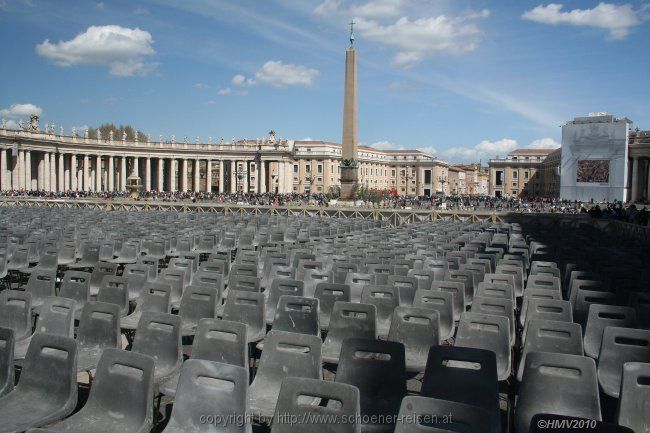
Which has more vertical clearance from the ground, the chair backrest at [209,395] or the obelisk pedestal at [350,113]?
the obelisk pedestal at [350,113]

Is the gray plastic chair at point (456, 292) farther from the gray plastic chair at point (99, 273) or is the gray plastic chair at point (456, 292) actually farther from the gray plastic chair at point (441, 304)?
the gray plastic chair at point (99, 273)

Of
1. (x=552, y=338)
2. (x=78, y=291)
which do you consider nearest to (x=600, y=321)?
(x=552, y=338)

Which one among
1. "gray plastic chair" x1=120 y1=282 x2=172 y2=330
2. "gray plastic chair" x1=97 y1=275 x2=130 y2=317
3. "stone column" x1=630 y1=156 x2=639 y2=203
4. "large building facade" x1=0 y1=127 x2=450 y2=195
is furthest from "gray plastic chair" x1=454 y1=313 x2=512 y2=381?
"stone column" x1=630 y1=156 x2=639 y2=203

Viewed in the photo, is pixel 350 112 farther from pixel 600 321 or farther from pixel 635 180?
pixel 635 180

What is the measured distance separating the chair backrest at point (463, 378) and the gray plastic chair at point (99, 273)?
6183 mm

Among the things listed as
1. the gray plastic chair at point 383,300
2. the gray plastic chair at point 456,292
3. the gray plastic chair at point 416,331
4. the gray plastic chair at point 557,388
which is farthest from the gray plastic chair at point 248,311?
the gray plastic chair at point 557,388

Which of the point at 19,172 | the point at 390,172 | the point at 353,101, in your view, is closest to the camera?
the point at 353,101

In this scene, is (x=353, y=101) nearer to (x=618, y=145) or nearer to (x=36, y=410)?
(x=36, y=410)

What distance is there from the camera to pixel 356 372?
15.3 feet

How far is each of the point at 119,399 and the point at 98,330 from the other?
5.56 ft

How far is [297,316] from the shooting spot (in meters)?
6.36

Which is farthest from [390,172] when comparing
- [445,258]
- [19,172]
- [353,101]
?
[445,258]

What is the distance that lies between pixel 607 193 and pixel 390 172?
77258 mm

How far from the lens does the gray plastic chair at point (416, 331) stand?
5.77 metres
